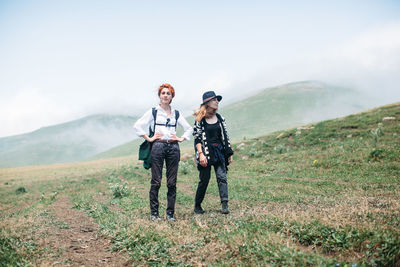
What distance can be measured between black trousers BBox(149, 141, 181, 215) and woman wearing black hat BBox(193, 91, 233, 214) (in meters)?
0.76

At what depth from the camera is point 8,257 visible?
13.4 ft

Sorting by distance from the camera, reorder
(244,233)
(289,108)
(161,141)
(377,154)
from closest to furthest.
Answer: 1. (244,233)
2. (161,141)
3. (377,154)
4. (289,108)

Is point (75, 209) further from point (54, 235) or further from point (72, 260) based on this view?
point (72, 260)

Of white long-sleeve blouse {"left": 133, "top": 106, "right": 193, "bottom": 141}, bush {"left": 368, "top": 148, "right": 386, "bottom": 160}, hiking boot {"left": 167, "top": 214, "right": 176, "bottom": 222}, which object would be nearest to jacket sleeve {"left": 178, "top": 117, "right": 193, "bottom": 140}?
white long-sleeve blouse {"left": 133, "top": 106, "right": 193, "bottom": 141}

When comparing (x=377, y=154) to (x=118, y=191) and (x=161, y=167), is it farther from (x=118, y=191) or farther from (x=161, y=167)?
(x=118, y=191)

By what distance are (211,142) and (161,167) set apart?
59.7 inches

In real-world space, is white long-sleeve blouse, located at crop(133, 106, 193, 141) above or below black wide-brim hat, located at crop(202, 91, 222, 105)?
below

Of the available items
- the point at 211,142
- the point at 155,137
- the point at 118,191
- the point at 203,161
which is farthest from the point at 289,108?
the point at 155,137

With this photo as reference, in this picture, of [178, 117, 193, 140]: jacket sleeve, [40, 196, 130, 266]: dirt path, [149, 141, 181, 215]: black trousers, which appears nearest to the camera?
[40, 196, 130, 266]: dirt path

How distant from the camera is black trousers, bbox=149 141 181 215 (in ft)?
21.2

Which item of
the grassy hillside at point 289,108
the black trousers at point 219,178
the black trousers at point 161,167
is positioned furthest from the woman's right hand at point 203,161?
the grassy hillside at point 289,108

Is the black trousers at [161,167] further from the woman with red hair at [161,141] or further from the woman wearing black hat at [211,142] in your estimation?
the woman wearing black hat at [211,142]

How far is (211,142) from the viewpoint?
7117mm

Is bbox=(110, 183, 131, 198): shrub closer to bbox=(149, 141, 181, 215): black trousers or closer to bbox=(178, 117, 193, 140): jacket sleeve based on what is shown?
bbox=(149, 141, 181, 215): black trousers
